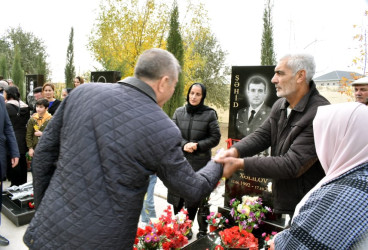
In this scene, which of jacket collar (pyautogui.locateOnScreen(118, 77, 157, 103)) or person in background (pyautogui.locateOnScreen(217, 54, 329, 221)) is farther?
person in background (pyautogui.locateOnScreen(217, 54, 329, 221))

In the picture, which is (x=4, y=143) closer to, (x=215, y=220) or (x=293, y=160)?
(x=215, y=220)

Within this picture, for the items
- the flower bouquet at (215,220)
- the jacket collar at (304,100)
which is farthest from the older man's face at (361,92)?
the flower bouquet at (215,220)

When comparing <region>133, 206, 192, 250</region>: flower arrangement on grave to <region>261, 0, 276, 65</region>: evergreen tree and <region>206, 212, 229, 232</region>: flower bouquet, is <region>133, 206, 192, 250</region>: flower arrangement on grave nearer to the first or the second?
<region>206, 212, 229, 232</region>: flower bouquet

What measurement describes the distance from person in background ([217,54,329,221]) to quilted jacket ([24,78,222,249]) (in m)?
0.82

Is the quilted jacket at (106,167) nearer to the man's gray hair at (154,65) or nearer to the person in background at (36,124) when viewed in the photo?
the man's gray hair at (154,65)

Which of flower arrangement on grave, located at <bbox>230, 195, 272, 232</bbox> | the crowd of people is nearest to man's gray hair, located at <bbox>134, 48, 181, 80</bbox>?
the crowd of people

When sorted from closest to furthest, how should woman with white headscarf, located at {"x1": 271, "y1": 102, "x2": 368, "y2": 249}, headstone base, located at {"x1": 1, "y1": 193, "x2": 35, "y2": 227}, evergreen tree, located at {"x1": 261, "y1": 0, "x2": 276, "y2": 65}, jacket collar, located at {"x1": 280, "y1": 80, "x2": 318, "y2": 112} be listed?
1. woman with white headscarf, located at {"x1": 271, "y1": 102, "x2": 368, "y2": 249}
2. jacket collar, located at {"x1": 280, "y1": 80, "x2": 318, "y2": 112}
3. headstone base, located at {"x1": 1, "y1": 193, "x2": 35, "y2": 227}
4. evergreen tree, located at {"x1": 261, "y1": 0, "x2": 276, "y2": 65}

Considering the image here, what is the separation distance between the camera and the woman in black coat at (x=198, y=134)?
3.91 meters

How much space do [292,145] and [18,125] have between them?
542 centimetres

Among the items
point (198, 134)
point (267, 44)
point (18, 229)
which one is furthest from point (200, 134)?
point (267, 44)

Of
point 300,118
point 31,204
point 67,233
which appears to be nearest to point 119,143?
point 67,233

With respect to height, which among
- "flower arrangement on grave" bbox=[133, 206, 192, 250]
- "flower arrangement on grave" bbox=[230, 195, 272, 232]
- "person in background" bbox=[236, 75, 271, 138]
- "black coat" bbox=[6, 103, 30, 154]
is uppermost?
"person in background" bbox=[236, 75, 271, 138]

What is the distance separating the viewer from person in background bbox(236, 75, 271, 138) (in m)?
4.14

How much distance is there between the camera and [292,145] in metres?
2.12
